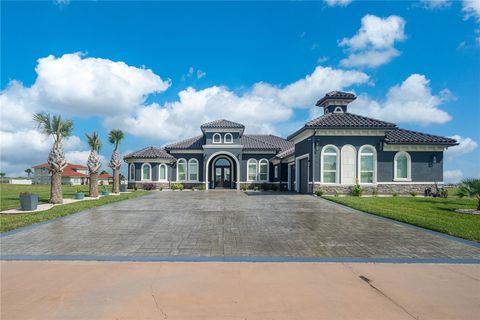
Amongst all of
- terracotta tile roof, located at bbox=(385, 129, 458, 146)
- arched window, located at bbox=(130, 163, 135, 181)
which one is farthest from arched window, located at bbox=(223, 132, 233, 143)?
terracotta tile roof, located at bbox=(385, 129, 458, 146)

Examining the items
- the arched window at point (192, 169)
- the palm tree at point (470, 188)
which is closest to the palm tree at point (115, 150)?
the arched window at point (192, 169)

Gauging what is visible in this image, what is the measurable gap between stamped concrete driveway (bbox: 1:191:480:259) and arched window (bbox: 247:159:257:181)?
2366cm

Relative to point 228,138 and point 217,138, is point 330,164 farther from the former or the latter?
point 217,138

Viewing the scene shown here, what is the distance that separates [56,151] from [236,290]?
1702 centimetres

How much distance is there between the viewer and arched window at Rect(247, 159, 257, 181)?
35.2 meters

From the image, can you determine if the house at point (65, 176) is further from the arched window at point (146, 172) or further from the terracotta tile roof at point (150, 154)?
the arched window at point (146, 172)

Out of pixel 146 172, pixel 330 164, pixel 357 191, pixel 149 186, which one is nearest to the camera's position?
pixel 357 191

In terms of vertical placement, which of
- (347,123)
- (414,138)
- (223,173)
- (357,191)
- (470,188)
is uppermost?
(347,123)

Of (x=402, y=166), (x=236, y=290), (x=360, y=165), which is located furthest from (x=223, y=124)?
(x=236, y=290)

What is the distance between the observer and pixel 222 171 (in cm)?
3962

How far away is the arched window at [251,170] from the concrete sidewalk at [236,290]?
2941cm

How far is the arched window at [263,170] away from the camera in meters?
35.1

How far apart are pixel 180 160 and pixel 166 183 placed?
3.13 meters

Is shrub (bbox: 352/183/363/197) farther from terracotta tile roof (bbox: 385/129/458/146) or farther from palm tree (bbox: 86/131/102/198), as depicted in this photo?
palm tree (bbox: 86/131/102/198)
